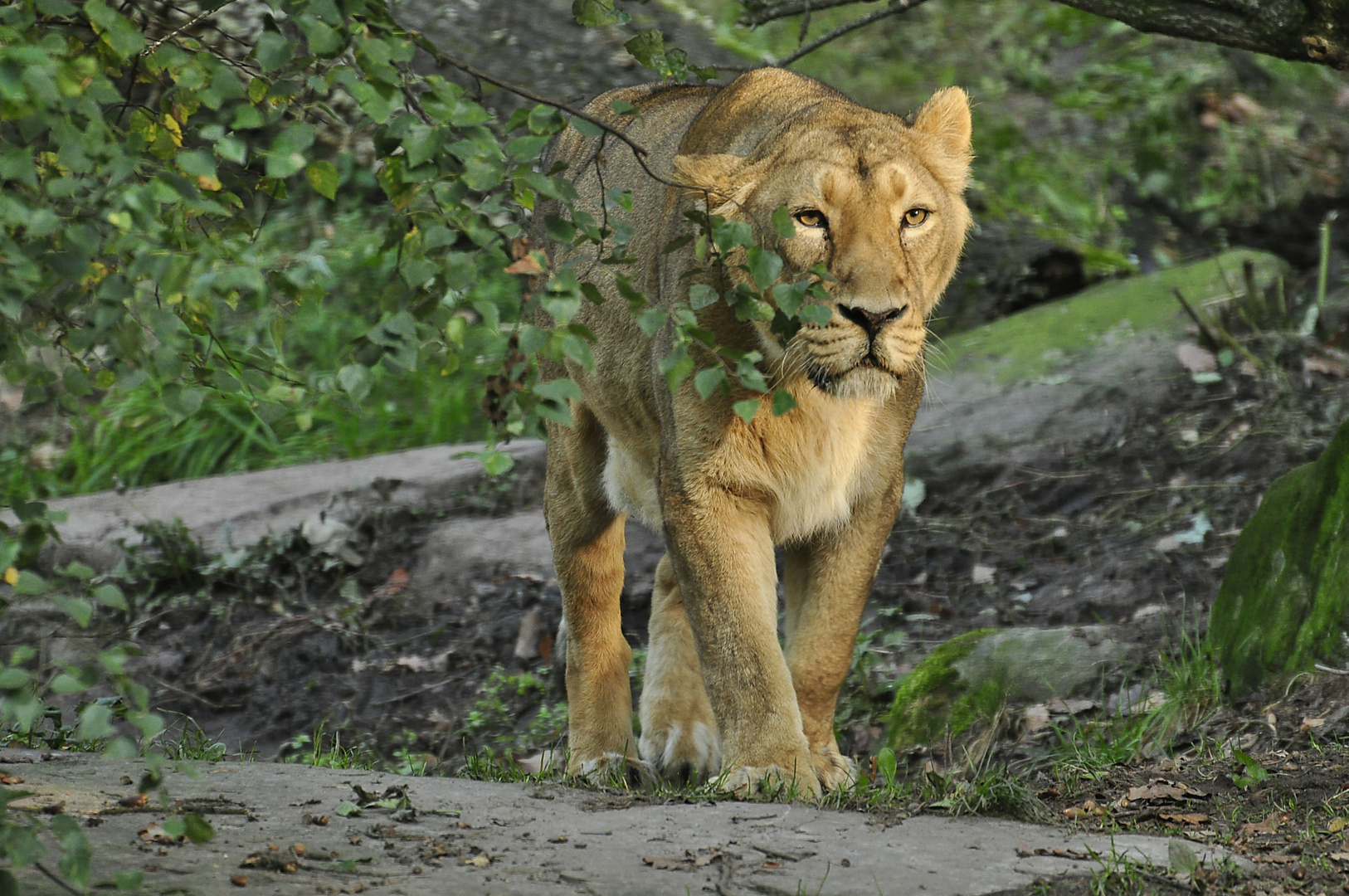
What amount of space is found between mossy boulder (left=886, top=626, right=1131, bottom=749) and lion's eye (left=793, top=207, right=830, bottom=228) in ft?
5.90

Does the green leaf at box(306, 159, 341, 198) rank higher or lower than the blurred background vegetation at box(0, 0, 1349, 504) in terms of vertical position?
higher

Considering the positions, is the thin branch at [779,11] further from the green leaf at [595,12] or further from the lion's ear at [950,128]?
the green leaf at [595,12]

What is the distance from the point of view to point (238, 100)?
7.51 feet

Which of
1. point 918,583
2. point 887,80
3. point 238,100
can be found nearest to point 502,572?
point 918,583

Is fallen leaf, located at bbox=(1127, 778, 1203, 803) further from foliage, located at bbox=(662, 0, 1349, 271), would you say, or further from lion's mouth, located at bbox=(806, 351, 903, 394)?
foliage, located at bbox=(662, 0, 1349, 271)

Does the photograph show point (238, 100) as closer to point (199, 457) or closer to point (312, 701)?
point (312, 701)

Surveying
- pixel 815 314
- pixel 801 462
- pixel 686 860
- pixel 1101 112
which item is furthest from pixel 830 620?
pixel 1101 112

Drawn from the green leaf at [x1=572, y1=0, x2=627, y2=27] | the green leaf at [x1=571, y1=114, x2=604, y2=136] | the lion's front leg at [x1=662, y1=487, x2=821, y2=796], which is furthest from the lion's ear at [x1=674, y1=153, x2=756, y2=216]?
the green leaf at [x1=571, y1=114, x2=604, y2=136]

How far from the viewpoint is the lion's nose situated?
3.40 metres

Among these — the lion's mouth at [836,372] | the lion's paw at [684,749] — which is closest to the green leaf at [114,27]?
the lion's mouth at [836,372]

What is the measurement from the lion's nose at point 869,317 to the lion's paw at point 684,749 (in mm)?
1681

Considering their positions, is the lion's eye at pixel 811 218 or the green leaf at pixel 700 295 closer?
the green leaf at pixel 700 295

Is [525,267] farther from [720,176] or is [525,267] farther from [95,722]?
[720,176]

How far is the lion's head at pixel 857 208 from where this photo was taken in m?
3.46
